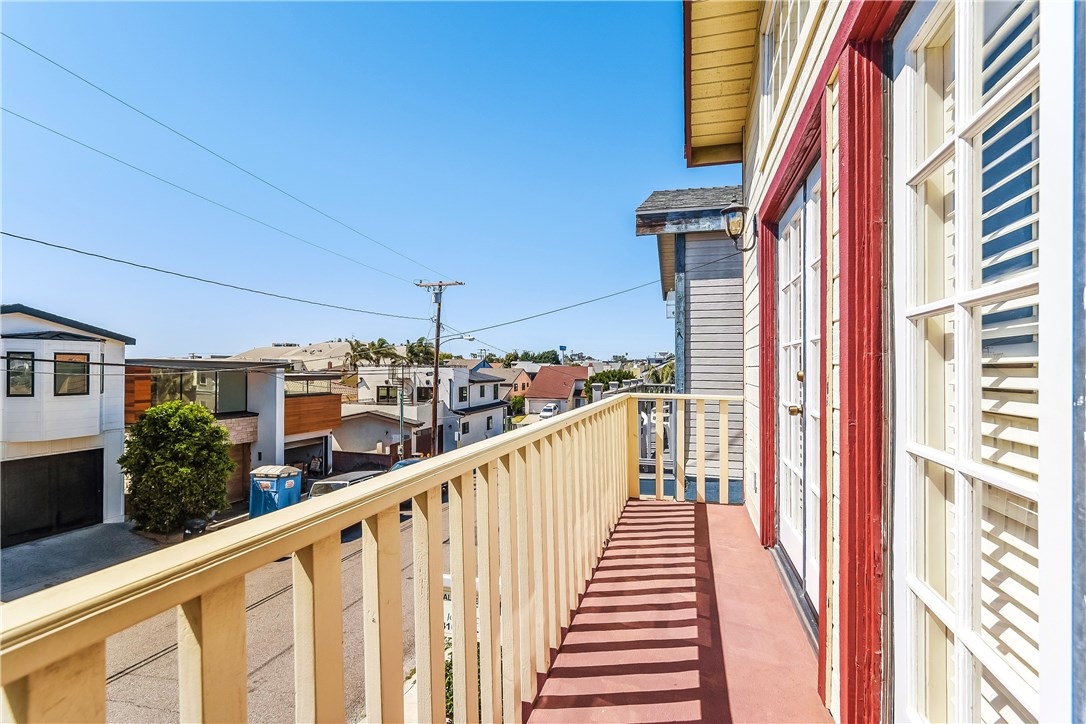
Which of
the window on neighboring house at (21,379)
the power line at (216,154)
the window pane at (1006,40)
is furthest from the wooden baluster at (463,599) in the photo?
the window on neighboring house at (21,379)

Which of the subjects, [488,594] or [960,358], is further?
[488,594]

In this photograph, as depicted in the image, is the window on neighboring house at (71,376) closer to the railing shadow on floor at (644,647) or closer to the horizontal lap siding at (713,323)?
the horizontal lap siding at (713,323)

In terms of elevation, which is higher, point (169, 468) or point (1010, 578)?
point (1010, 578)

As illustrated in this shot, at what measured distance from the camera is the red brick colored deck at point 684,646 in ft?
4.69

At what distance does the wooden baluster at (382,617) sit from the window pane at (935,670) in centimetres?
101

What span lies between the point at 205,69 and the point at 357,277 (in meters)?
21.6

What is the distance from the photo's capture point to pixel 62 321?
27.9 ft

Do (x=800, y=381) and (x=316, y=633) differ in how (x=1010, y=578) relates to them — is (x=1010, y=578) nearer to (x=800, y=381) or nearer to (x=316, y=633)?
(x=316, y=633)

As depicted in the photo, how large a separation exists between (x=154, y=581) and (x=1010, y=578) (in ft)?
3.61

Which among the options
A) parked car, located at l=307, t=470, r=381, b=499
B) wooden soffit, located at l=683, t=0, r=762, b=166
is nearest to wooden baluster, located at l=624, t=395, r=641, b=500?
parked car, located at l=307, t=470, r=381, b=499

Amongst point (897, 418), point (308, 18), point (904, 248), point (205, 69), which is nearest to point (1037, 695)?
point (897, 418)

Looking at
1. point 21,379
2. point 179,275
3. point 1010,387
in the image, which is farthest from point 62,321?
point 1010,387

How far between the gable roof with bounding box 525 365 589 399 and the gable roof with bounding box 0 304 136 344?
969 inches

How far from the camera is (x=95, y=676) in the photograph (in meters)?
0.39
